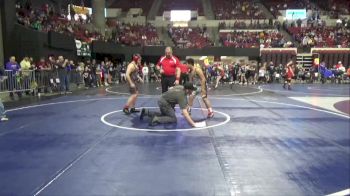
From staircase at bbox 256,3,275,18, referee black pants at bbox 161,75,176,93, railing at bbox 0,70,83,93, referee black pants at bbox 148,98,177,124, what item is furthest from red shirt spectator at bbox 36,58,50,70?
staircase at bbox 256,3,275,18

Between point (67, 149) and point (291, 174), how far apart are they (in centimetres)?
331

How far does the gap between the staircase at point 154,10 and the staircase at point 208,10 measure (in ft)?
15.8

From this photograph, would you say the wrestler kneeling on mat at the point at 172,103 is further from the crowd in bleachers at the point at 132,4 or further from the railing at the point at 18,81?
the crowd in bleachers at the point at 132,4

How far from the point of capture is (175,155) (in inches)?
222

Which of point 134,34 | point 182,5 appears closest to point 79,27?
point 134,34

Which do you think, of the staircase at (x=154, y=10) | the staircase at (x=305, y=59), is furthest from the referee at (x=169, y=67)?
the staircase at (x=154, y=10)

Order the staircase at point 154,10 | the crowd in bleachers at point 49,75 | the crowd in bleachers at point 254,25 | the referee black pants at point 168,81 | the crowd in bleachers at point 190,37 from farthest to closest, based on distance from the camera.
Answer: the staircase at point 154,10 < the crowd in bleachers at point 254,25 < the crowd in bleachers at point 190,37 < the crowd in bleachers at point 49,75 < the referee black pants at point 168,81

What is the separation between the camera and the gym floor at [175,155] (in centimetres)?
431

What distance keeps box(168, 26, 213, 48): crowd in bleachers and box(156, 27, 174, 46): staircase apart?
1.31 ft

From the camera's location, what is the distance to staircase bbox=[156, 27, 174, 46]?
3438 centimetres

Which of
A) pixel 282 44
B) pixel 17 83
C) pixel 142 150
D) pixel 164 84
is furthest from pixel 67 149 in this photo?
pixel 282 44

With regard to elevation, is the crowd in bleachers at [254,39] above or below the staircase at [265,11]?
below

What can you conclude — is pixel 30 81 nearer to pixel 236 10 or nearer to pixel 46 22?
pixel 46 22

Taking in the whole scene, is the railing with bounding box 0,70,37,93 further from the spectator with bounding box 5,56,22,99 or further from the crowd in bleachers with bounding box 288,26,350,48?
the crowd in bleachers with bounding box 288,26,350,48
